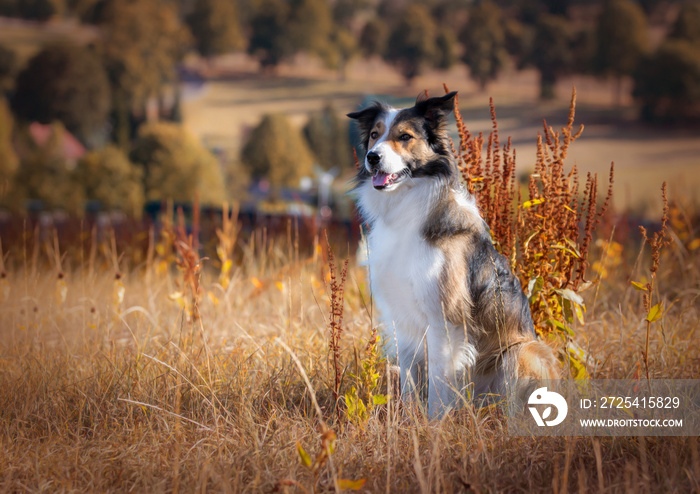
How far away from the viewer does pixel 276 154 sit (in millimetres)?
39656

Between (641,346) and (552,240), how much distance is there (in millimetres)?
1152

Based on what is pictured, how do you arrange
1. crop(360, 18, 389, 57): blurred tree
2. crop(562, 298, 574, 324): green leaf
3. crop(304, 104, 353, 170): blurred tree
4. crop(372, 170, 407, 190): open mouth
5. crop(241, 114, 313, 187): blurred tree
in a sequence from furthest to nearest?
1. crop(304, 104, 353, 170): blurred tree
2. crop(241, 114, 313, 187): blurred tree
3. crop(360, 18, 389, 57): blurred tree
4. crop(562, 298, 574, 324): green leaf
5. crop(372, 170, 407, 190): open mouth

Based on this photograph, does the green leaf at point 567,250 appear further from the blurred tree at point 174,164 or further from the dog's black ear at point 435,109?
the blurred tree at point 174,164

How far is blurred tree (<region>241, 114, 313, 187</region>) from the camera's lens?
130 ft

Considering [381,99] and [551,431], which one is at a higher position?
[381,99]

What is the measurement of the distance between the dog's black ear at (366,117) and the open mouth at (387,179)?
0.50 metres

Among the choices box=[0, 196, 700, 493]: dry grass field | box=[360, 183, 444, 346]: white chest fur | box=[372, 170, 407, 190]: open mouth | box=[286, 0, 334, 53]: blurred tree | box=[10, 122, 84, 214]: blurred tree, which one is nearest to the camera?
box=[0, 196, 700, 493]: dry grass field

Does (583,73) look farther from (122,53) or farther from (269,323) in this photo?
(122,53)

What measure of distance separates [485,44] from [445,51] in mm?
2953

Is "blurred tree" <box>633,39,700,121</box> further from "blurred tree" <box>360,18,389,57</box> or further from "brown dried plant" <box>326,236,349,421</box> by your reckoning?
"brown dried plant" <box>326,236,349,421</box>

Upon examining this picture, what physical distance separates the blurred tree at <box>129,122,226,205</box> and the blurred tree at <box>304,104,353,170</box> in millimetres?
12021

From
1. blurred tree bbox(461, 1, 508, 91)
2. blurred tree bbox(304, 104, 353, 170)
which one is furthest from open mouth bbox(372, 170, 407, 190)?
blurred tree bbox(304, 104, 353, 170)

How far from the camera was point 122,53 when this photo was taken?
1732 inches

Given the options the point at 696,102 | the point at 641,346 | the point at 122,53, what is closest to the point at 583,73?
the point at 696,102
